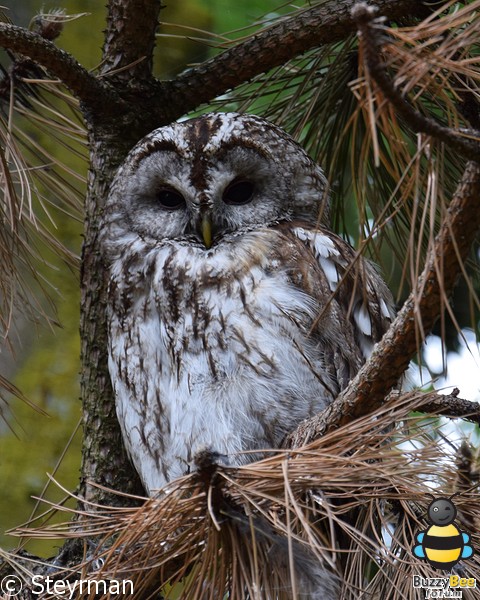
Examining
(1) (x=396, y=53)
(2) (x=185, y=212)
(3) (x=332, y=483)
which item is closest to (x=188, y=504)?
(3) (x=332, y=483)

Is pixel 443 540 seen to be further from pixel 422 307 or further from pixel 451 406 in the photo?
pixel 422 307

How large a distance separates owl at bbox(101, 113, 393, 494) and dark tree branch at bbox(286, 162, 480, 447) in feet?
2.21

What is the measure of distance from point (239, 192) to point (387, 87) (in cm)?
155

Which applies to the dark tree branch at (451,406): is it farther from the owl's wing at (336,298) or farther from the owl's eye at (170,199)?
the owl's eye at (170,199)

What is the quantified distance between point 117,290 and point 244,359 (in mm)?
549

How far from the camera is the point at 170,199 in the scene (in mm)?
2684

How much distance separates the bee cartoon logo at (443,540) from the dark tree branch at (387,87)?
29.7 inches

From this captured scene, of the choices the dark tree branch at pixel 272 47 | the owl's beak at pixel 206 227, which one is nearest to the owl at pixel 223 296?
the owl's beak at pixel 206 227

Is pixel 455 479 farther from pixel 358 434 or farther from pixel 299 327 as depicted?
pixel 299 327

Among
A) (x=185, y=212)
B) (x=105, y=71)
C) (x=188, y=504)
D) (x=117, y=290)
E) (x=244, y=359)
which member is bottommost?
(x=188, y=504)

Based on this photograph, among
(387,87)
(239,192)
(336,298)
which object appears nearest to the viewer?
(387,87)

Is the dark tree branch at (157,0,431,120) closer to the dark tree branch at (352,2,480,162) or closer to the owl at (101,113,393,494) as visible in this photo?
the owl at (101,113,393,494)

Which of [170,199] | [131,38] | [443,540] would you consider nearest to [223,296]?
[170,199]

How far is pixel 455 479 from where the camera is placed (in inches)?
63.7
